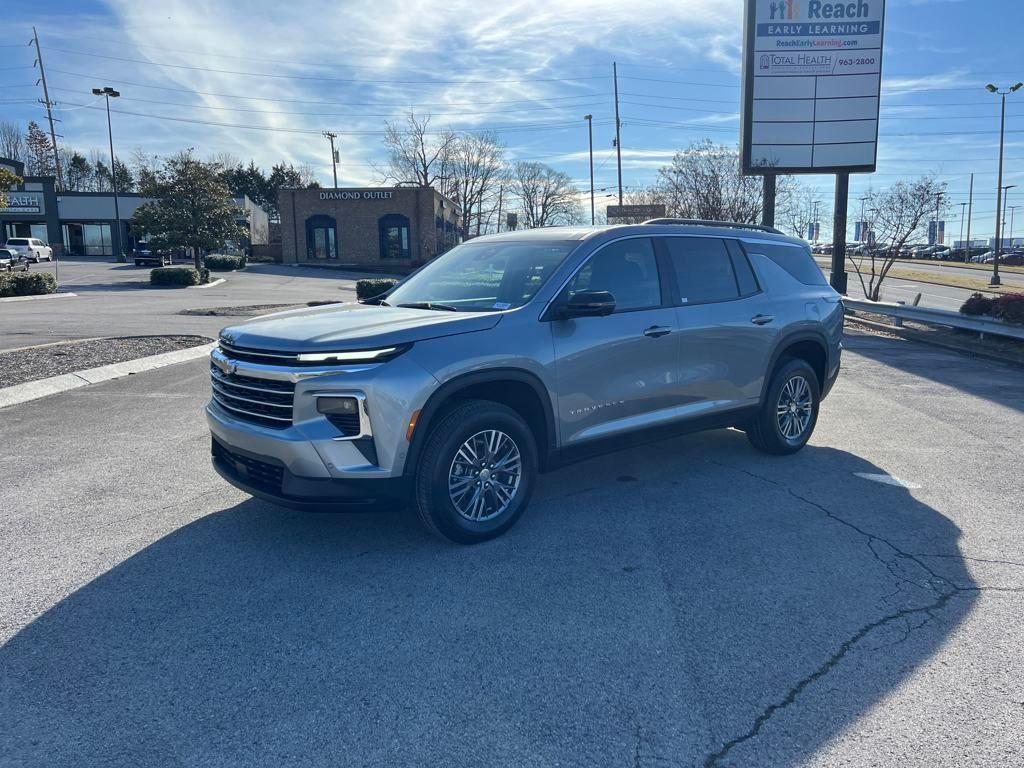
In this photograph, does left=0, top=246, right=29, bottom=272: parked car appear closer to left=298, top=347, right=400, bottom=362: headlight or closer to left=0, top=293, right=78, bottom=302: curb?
left=0, top=293, right=78, bottom=302: curb

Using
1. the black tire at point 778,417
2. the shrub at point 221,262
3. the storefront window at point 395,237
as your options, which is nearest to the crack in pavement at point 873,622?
the black tire at point 778,417

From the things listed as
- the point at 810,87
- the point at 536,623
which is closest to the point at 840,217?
the point at 810,87

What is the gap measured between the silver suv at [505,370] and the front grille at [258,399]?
1 centimetres

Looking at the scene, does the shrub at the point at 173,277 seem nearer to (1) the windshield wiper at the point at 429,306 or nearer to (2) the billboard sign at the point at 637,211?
(2) the billboard sign at the point at 637,211

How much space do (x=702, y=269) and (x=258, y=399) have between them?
3458mm

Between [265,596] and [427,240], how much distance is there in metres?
52.3

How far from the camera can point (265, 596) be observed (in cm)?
389

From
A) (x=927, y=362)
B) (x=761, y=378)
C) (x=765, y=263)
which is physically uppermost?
(x=765, y=263)

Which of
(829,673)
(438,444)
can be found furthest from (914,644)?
(438,444)

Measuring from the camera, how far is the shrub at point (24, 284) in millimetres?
26236

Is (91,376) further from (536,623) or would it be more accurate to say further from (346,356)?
(536,623)

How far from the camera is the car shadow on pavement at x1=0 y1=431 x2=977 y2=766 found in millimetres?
2781

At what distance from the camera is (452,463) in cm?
433

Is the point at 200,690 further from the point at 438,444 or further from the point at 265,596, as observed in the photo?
the point at 438,444
